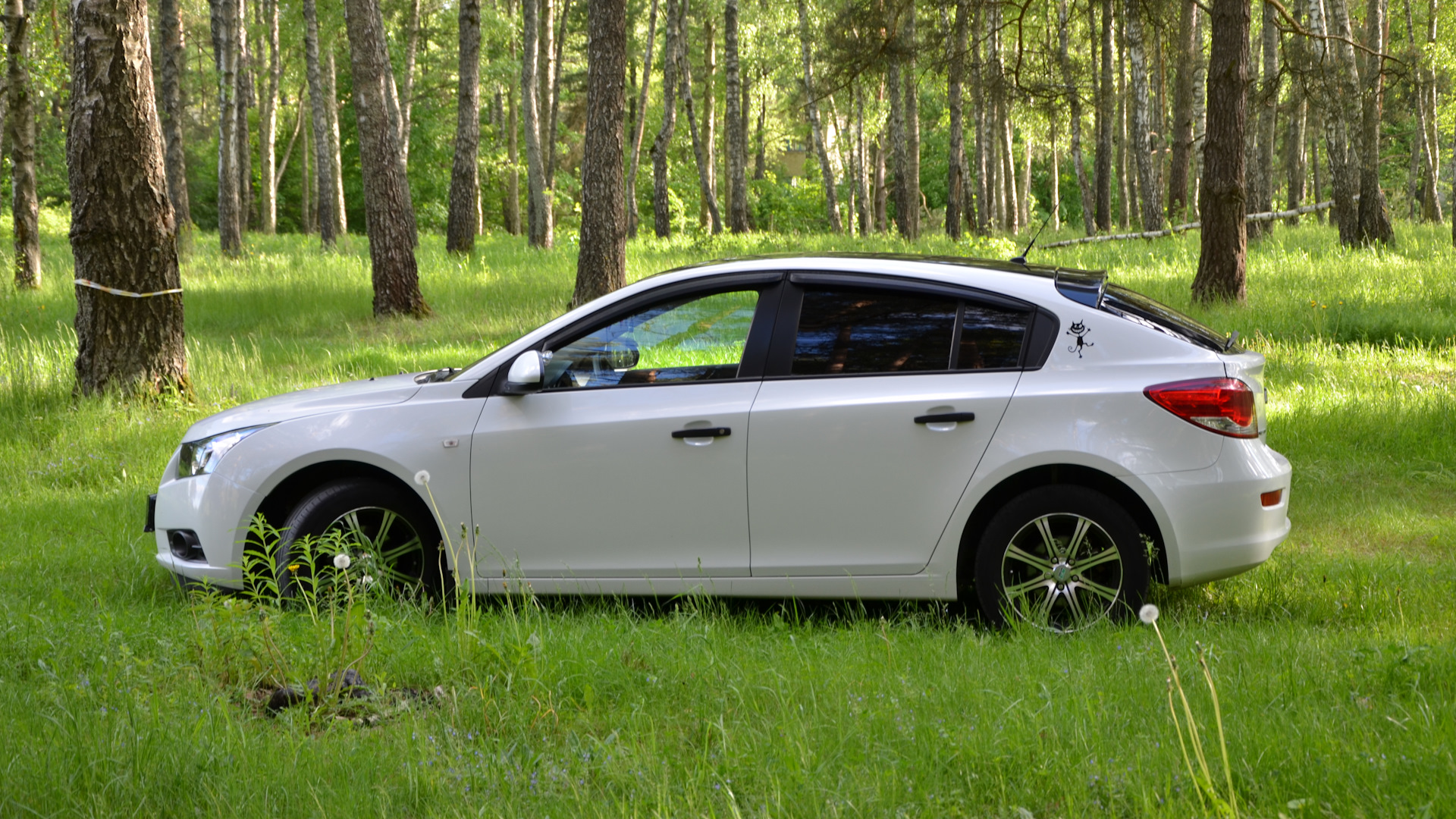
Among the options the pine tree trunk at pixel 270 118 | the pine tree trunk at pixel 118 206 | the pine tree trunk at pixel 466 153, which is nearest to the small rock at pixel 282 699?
the pine tree trunk at pixel 118 206

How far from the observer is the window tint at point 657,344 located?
490cm

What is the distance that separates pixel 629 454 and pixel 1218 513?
92.6 inches

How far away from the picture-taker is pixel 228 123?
2575 centimetres

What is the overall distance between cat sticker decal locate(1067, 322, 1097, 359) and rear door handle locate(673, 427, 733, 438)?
143cm

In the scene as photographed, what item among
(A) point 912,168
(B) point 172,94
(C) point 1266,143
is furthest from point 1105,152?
(B) point 172,94

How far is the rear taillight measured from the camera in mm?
4375

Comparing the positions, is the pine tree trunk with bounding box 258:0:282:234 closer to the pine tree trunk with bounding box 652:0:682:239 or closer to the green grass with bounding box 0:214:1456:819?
the pine tree trunk with bounding box 652:0:682:239

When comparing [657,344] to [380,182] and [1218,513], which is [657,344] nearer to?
[1218,513]

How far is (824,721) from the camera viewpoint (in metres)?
3.56

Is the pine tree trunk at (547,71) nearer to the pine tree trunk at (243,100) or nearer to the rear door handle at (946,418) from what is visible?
the pine tree trunk at (243,100)

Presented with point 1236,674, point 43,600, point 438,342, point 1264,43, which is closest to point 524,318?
point 438,342

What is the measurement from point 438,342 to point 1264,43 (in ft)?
60.9

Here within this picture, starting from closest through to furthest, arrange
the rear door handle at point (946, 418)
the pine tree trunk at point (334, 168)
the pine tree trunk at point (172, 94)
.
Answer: the rear door handle at point (946, 418) < the pine tree trunk at point (172, 94) < the pine tree trunk at point (334, 168)

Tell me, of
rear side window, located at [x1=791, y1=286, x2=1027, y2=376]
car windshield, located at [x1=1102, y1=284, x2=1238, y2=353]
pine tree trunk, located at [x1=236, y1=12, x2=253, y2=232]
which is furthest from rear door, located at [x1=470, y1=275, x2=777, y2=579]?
pine tree trunk, located at [x1=236, y1=12, x2=253, y2=232]
